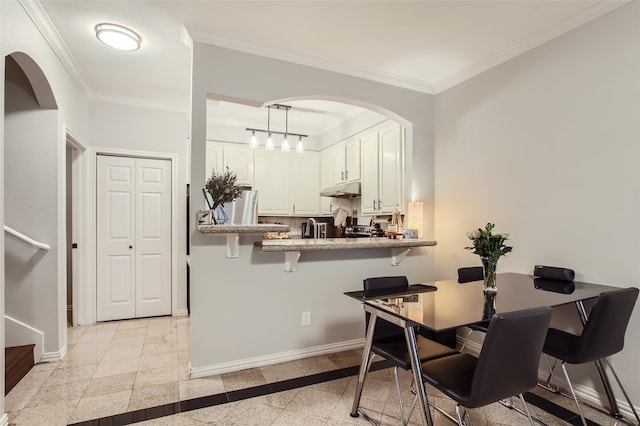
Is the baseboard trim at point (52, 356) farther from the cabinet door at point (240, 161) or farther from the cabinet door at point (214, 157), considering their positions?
the cabinet door at point (240, 161)

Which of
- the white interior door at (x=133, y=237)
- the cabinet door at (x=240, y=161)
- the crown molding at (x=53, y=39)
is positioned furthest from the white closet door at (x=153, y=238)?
the crown molding at (x=53, y=39)

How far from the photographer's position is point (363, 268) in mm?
3215

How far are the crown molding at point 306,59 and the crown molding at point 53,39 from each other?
965mm

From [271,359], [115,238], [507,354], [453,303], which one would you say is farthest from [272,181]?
[507,354]

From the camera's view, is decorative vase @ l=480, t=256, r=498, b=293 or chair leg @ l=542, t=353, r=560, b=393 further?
chair leg @ l=542, t=353, r=560, b=393

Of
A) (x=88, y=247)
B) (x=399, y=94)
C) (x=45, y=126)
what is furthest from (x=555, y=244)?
(x=88, y=247)

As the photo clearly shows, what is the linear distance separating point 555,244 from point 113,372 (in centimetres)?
356

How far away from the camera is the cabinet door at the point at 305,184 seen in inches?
214

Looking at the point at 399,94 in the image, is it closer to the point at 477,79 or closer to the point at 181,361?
the point at 477,79

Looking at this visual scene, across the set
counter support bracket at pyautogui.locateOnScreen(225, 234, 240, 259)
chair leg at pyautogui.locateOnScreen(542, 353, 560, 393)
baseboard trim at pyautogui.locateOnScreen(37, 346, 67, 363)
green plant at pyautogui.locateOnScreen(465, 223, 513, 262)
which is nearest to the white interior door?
baseboard trim at pyautogui.locateOnScreen(37, 346, 67, 363)

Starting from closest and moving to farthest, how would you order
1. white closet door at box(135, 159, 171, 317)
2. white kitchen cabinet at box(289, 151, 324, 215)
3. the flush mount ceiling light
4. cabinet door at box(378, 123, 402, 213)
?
1. the flush mount ceiling light
2. cabinet door at box(378, 123, 402, 213)
3. white closet door at box(135, 159, 171, 317)
4. white kitchen cabinet at box(289, 151, 324, 215)

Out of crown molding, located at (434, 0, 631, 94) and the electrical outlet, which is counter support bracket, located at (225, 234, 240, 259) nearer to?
the electrical outlet

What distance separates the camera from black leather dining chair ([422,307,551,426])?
4.64ft

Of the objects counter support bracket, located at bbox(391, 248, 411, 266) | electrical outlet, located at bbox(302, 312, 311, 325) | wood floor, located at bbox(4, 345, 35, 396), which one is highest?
counter support bracket, located at bbox(391, 248, 411, 266)
